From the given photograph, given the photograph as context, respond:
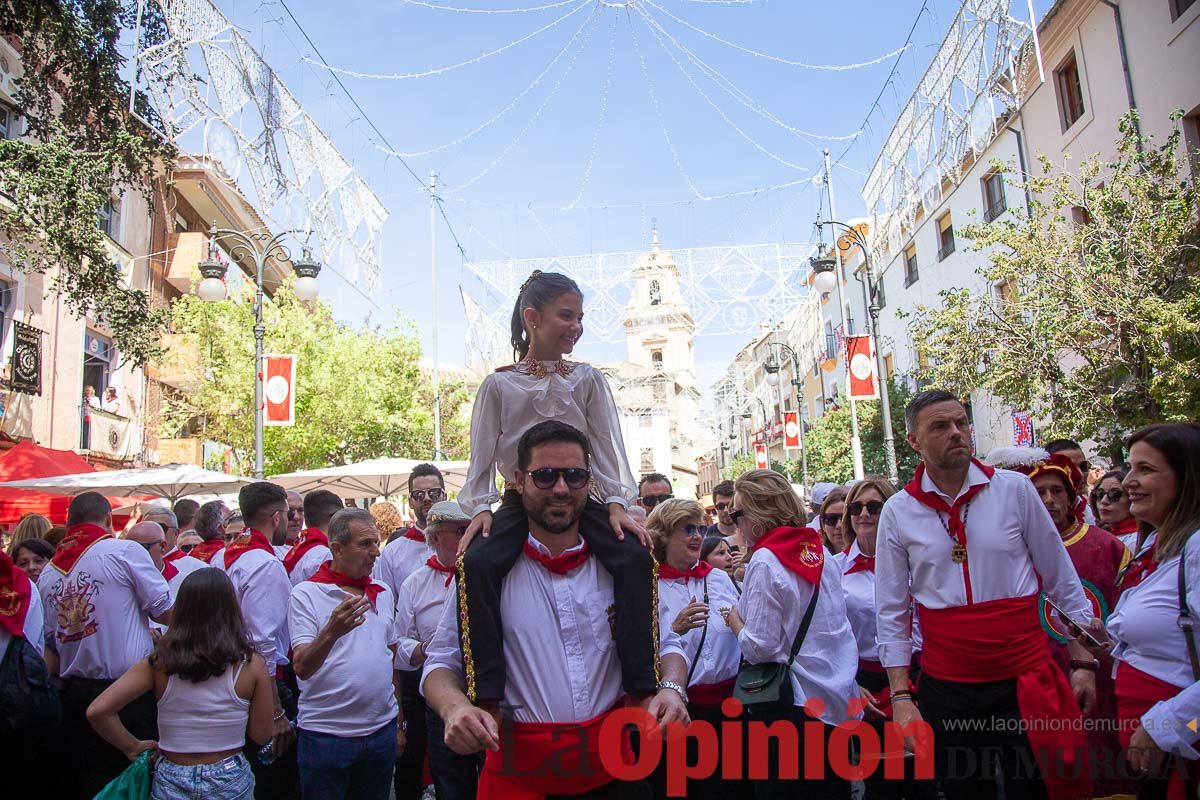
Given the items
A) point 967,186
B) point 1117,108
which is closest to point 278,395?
point 1117,108

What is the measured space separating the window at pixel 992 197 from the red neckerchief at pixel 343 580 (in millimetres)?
21271

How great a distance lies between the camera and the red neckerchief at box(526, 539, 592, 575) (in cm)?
286

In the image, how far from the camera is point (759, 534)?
454 centimetres

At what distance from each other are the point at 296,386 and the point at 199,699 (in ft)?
76.5

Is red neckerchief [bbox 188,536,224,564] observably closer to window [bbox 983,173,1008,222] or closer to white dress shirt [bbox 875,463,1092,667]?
white dress shirt [bbox 875,463,1092,667]

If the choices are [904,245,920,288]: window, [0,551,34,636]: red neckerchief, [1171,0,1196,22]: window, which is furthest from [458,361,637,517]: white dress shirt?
[904,245,920,288]: window

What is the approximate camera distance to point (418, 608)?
17.1ft

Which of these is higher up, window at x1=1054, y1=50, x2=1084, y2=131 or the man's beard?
window at x1=1054, y1=50, x2=1084, y2=131

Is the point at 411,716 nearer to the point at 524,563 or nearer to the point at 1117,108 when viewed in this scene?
the point at 524,563

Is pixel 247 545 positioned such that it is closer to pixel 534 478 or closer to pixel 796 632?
pixel 796 632

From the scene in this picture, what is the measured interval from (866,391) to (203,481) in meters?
12.1

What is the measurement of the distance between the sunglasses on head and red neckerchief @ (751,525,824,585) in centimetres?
108

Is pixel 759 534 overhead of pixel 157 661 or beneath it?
overhead

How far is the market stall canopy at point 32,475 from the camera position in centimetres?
1159
